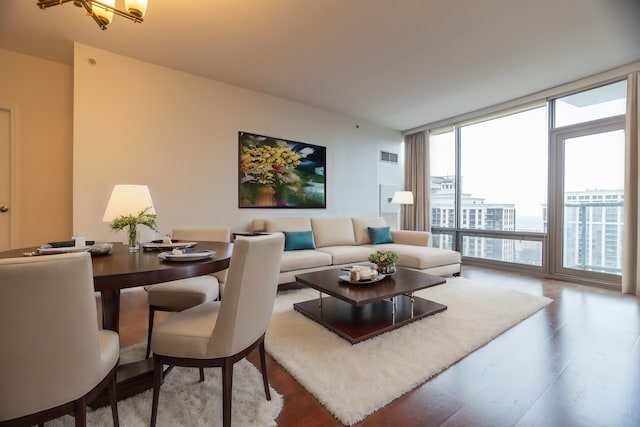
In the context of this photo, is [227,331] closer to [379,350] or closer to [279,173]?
[379,350]

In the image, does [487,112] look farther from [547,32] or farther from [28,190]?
[28,190]

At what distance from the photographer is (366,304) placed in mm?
2244

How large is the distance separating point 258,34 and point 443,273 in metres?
3.66

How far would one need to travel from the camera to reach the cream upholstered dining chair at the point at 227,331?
1187 millimetres

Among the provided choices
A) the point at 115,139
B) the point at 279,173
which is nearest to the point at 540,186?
the point at 279,173

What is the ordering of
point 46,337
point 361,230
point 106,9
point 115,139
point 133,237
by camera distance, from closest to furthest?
point 46,337 → point 106,9 → point 133,237 → point 115,139 → point 361,230

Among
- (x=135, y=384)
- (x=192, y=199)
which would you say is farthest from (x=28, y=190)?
(x=135, y=384)

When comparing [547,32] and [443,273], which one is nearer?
[547,32]

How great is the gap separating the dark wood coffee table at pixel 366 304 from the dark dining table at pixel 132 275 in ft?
3.45

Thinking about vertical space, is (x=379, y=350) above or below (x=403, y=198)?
below

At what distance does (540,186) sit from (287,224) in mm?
3923

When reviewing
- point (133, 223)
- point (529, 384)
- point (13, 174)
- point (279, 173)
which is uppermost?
point (279, 173)

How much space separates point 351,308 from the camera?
261 cm

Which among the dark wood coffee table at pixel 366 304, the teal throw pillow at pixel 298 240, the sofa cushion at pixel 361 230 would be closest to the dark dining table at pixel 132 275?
the dark wood coffee table at pixel 366 304
